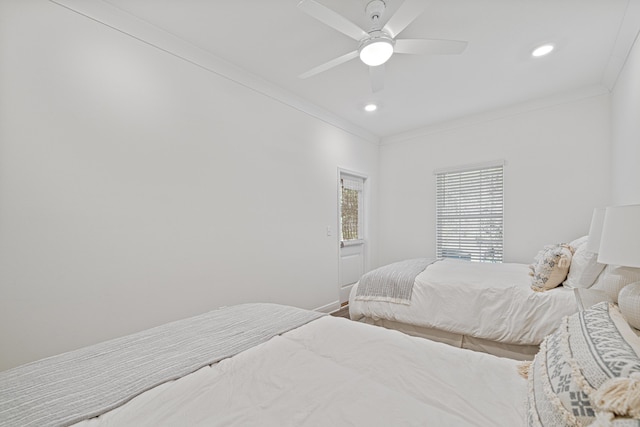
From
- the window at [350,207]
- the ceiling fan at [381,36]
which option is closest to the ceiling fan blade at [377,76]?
the ceiling fan at [381,36]

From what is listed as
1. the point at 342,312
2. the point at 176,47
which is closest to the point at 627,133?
the point at 342,312

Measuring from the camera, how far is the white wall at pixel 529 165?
10.2ft

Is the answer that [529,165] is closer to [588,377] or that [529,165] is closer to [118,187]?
[588,377]

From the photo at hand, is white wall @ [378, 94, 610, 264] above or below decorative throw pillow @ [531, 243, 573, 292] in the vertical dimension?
above

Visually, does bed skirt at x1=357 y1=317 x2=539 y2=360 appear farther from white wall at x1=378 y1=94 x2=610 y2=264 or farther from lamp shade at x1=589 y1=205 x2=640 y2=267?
white wall at x1=378 y1=94 x2=610 y2=264

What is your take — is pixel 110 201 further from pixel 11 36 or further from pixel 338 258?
pixel 338 258

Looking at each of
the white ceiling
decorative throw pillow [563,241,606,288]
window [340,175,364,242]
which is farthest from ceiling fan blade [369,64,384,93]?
decorative throw pillow [563,241,606,288]

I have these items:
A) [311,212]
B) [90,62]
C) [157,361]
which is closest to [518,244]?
[311,212]

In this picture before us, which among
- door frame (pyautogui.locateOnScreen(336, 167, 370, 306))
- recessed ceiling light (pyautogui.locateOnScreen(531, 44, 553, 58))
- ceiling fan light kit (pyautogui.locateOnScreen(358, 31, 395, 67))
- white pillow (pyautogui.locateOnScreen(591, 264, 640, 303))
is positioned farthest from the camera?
door frame (pyautogui.locateOnScreen(336, 167, 370, 306))

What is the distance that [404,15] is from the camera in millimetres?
1695

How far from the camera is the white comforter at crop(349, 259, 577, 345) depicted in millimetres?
2006

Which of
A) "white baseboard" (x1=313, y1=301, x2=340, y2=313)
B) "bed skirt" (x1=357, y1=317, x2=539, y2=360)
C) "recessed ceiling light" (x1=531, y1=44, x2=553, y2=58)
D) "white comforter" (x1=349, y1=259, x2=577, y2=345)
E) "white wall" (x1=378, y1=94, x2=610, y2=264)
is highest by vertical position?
"recessed ceiling light" (x1=531, y1=44, x2=553, y2=58)

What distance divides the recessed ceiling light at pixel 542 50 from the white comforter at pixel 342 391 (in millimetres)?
2682

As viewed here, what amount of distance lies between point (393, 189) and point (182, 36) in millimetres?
3552
